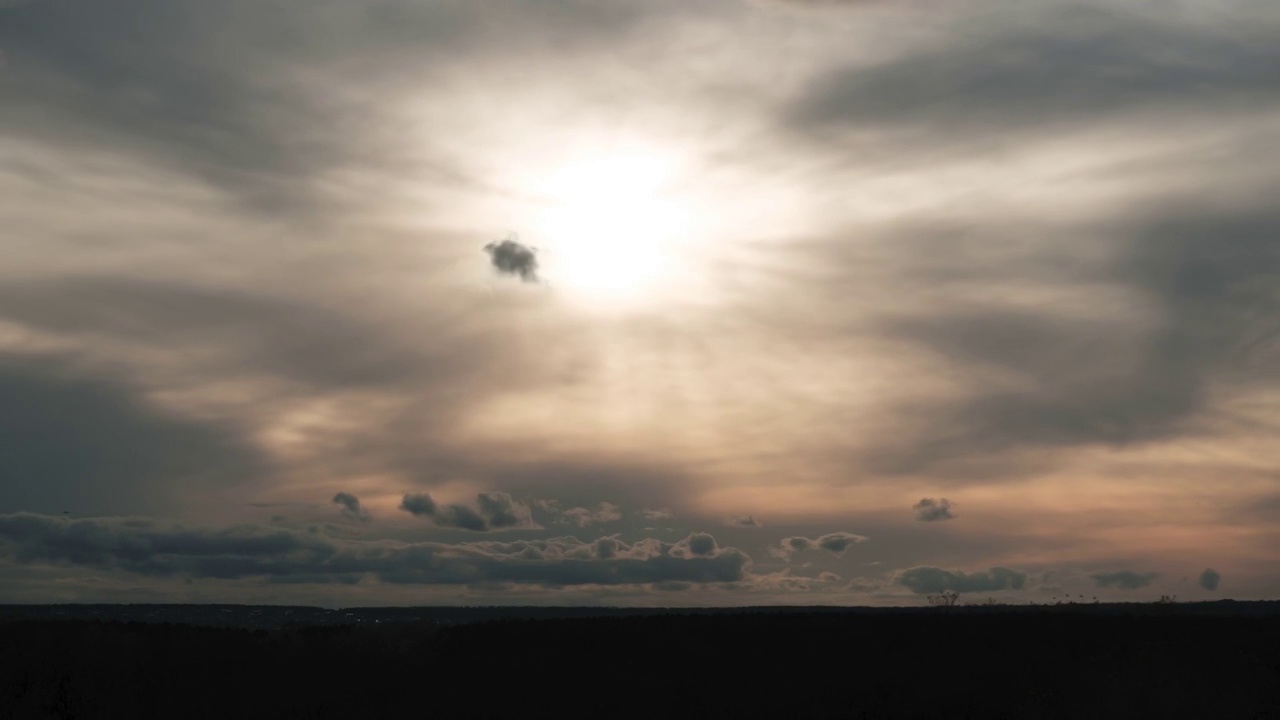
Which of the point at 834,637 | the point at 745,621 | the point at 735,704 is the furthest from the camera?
the point at 745,621

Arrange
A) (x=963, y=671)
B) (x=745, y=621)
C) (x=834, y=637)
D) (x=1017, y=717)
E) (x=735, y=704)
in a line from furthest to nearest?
1. (x=745, y=621)
2. (x=834, y=637)
3. (x=963, y=671)
4. (x=735, y=704)
5. (x=1017, y=717)

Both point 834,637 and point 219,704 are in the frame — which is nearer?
point 219,704

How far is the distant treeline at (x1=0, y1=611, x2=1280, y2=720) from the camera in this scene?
42.8 meters

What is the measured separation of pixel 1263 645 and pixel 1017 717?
17436mm

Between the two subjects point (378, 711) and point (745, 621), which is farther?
point (745, 621)

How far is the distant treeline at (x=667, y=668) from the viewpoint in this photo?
1683 inches

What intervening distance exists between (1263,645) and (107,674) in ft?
169

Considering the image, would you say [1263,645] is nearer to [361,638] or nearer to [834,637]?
[834,637]

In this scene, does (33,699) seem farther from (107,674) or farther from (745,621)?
(745,621)

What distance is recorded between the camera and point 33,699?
46531 millimetres

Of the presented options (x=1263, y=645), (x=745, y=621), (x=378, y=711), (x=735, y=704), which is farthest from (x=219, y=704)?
(x=1263, y=645)

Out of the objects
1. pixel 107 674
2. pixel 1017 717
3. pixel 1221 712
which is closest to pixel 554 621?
pixel 107 674

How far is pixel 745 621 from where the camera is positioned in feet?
187

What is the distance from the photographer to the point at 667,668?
49969mm
